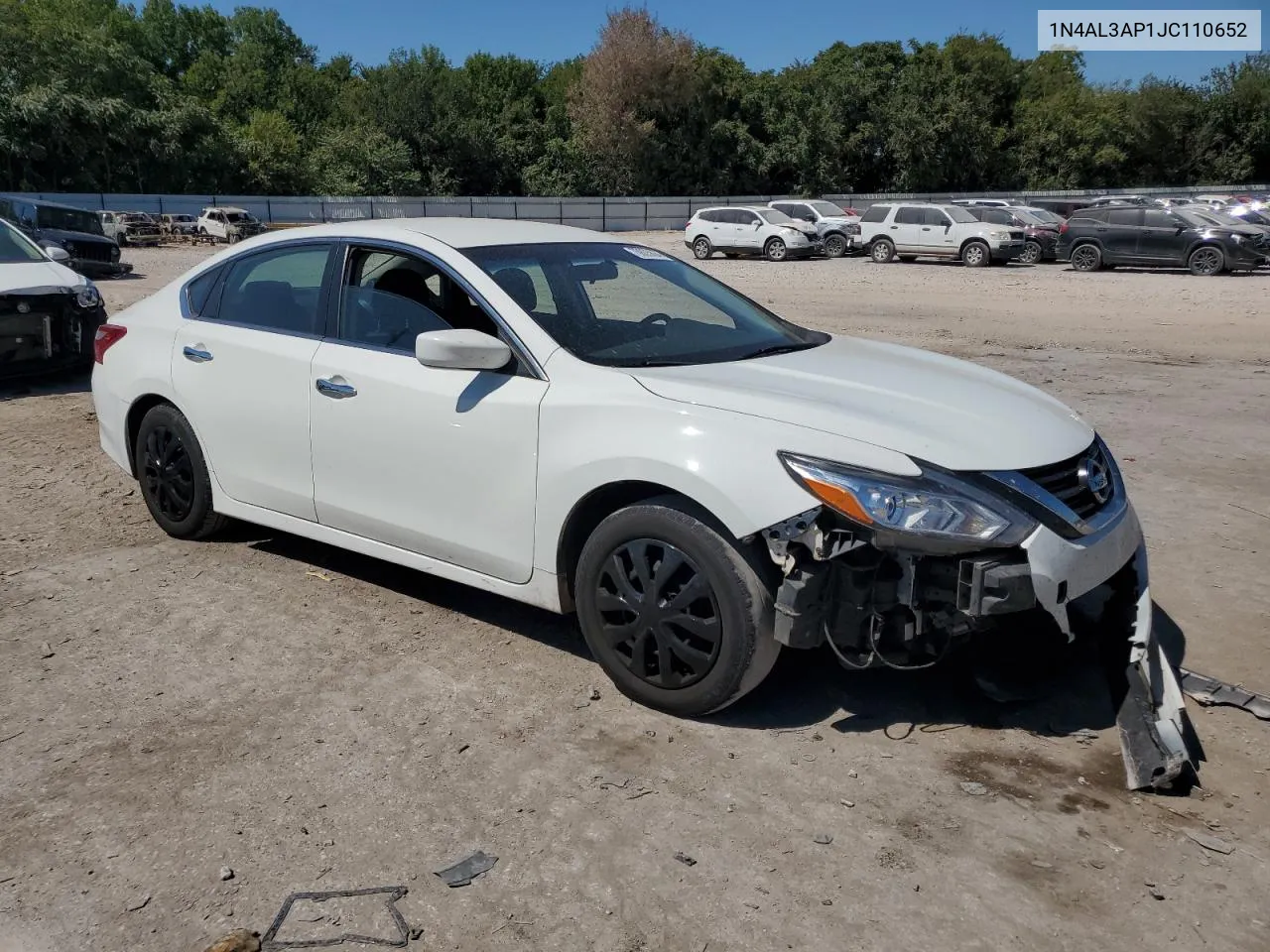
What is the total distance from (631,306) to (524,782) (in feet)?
7.56

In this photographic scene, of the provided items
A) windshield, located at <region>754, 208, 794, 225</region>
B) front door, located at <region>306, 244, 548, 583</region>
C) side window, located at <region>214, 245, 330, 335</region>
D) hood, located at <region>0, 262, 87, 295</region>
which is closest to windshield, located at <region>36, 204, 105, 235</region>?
hood, located at <region>0, 262, 87, 295</region>

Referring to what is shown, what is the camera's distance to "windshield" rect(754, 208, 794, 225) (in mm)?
32500

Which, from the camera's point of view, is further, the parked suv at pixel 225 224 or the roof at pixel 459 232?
the parked suv at pixel 225 224

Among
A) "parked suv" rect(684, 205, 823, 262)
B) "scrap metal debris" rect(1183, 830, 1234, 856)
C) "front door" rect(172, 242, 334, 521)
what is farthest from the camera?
"parked suv" rect(684, 205, 823, 262)

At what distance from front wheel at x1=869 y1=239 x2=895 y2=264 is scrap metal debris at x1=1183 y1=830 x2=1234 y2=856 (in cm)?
2918

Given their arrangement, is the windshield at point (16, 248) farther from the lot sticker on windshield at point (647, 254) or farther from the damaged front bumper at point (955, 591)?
the damaged front bumper at point (955, 591)

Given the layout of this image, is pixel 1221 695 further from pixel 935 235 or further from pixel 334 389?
pixel 935 235

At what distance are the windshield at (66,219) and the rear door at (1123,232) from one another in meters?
23.2

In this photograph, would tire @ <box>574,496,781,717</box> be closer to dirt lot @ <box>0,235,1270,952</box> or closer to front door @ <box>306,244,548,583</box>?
dirt lot @ <box>0,235,1270,952</box>

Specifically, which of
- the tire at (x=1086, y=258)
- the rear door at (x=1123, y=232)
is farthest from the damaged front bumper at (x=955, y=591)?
the tire at (x=1086, y=258)

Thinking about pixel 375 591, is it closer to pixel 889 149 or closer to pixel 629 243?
pixel 629 243

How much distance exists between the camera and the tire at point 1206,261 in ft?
80.9

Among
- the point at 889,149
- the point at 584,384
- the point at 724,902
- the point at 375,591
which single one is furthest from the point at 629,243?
the point at 889,149

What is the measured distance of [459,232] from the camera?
15.5 feet
